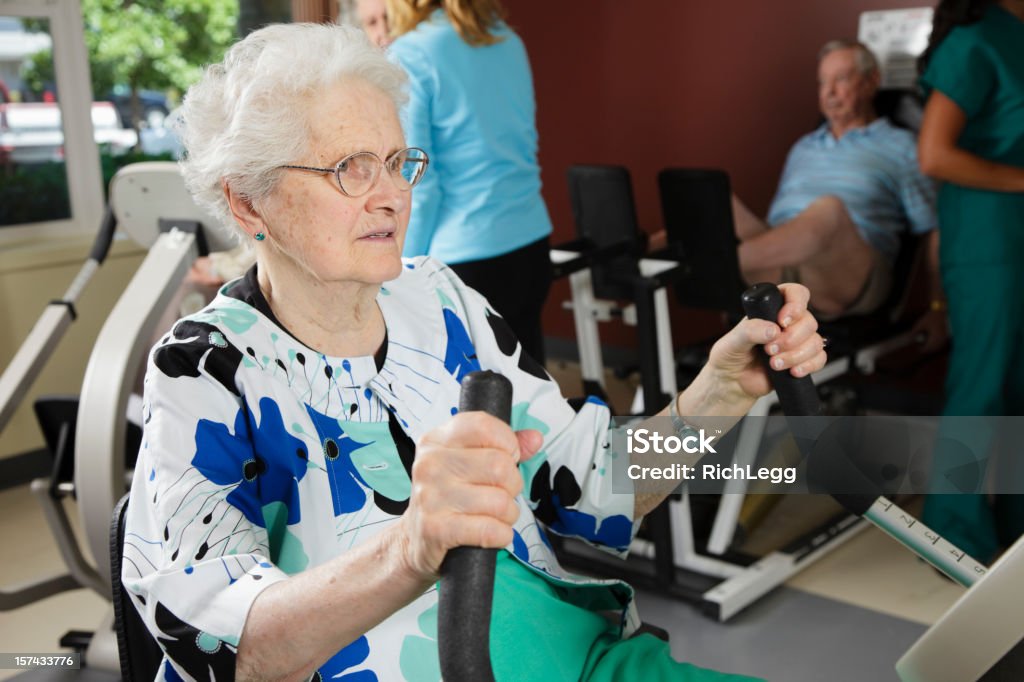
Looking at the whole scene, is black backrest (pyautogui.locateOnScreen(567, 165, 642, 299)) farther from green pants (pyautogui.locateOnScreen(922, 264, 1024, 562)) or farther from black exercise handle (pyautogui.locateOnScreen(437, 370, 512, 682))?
black exercise handle (pyautogui.locateOnScreen(437, 370, 512, 682))

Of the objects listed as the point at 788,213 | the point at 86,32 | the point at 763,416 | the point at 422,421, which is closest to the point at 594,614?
the point at 422,421

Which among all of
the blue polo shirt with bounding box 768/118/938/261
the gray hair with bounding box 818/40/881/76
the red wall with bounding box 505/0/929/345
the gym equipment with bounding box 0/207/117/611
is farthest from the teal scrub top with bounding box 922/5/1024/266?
the gym equipment with bounding box 0/207/117/611

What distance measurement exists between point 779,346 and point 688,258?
178 cm

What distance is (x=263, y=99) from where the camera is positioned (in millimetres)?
1124

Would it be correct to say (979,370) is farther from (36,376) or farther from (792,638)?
(36,376)

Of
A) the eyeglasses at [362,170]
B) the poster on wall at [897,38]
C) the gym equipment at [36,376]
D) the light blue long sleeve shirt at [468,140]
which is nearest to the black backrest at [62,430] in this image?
the gym equipment at [36,376]

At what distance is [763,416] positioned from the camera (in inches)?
105

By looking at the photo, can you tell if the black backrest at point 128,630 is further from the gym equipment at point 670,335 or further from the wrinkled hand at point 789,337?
the gym equipment at point 670,335

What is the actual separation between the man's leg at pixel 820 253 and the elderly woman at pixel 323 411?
6.23 ft

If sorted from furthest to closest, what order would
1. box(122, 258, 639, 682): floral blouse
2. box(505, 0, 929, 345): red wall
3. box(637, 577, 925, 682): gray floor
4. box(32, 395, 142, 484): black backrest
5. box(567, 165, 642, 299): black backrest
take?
box(505, 0, 929, 345): red wall → box(567, 165, 642, 299): black backrest → box(32, 395, 142, 484): black backrest → box(637, 577, 925, 682): gray floor → box(122, 258, 639, 682): floral blouse

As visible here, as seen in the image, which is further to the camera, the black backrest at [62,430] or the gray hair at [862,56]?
the gray hair at [862,56]

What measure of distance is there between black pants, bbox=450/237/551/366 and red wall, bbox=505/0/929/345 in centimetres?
187

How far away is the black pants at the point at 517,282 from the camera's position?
94.5 inches

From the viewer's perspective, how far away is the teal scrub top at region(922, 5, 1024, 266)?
245cm
